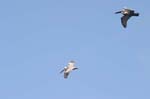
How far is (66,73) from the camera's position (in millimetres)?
70562

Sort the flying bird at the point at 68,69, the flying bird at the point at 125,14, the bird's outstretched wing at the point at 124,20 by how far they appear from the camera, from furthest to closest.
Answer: the flying bird at the point at 68,69
the bird's outstretched wing at the point at 124,20
the flying bird at the point at 125,14

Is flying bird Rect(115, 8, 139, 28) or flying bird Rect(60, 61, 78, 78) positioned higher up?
flying bird Rect(115, 8, 139, 28)

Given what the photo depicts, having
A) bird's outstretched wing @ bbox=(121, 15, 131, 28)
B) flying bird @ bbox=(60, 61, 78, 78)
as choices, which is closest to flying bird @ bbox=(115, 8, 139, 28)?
bird's outstretched wing @ bbox=(121, 15, 131, 28)

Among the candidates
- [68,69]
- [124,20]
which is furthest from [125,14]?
[68,69]

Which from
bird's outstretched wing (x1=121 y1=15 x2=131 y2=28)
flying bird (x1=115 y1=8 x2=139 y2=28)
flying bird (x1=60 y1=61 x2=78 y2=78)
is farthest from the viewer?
flying bird (x1=60 y1=61 x2=78 y2=78)

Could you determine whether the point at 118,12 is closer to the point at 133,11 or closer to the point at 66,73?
the point at 133,11

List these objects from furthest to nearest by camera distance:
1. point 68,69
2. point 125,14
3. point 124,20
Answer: point 68,69 < point 124,20 < point 125,14

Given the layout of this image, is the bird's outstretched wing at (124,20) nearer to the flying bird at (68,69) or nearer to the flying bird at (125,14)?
the flying bird at (125,14)

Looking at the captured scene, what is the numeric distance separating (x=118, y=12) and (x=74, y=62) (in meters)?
11.6

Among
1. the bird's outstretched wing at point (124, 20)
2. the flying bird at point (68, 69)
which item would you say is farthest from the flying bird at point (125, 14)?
the flying bird at point (68, 69)

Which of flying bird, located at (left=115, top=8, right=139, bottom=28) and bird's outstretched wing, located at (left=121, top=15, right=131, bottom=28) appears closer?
flying bird, located at (left=115, top=8, right=139, bottom=28)

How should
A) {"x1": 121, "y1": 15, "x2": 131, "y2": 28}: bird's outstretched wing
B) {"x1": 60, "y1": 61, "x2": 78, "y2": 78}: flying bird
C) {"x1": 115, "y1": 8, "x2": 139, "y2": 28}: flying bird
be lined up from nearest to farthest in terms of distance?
1. {"x1": 115, "y1": 8, "x2": 139, "y2": 28}: flying bird
2. {"x1": 121, "y1": 15, "x2": 131, "y2": 28}: bird's outstretched wing
3. {"x1": 60, "y1": 61, "x2": 78, "y2": 78}: flying bird

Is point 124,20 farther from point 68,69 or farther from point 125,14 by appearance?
point 68,69

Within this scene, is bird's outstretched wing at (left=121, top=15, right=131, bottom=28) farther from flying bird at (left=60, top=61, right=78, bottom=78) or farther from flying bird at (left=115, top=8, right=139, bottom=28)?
flying bird at (left=60, top=61, right=78, bottom=78)
